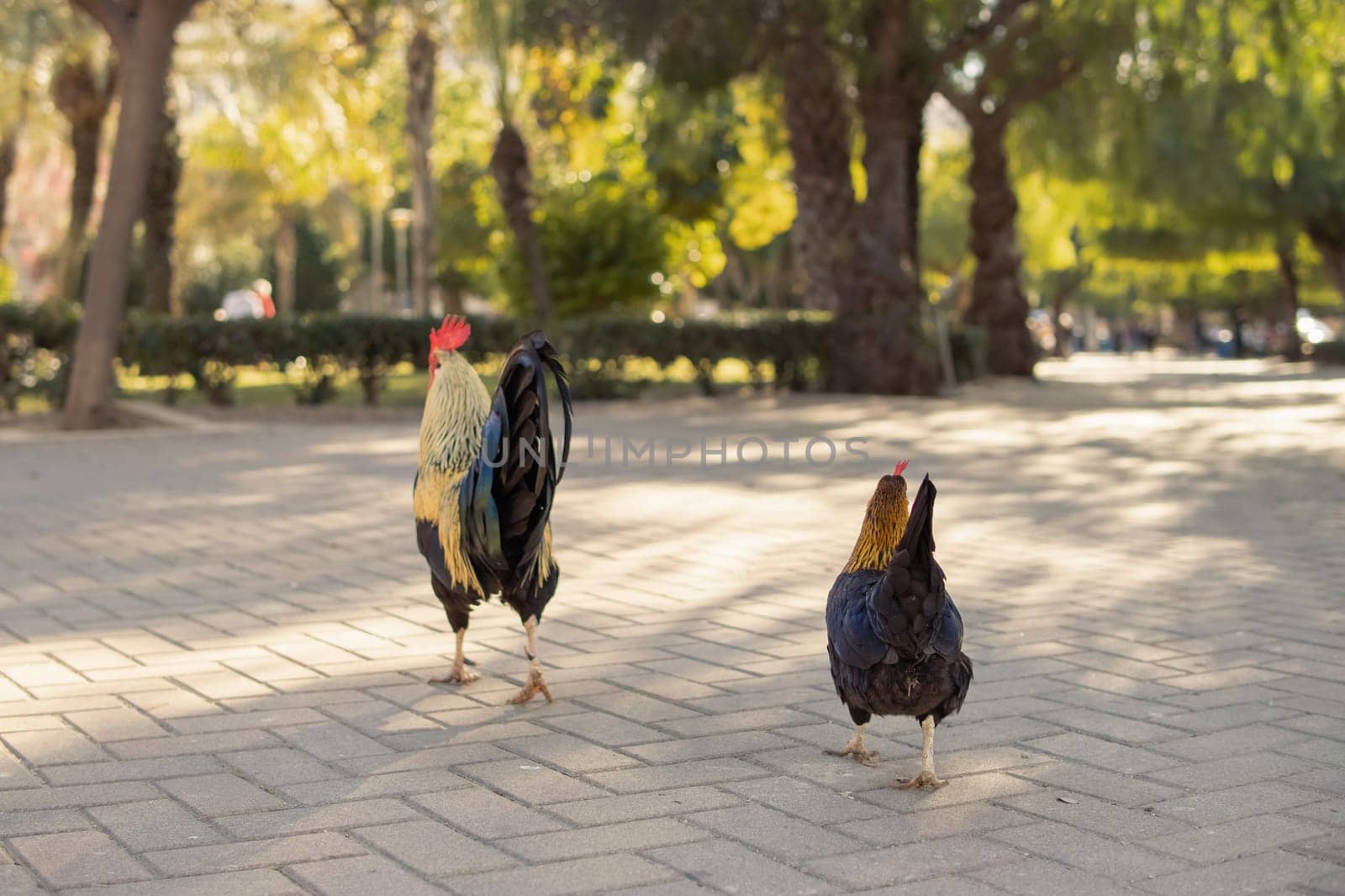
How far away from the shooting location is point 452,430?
570 cm

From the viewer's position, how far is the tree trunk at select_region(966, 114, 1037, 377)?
2991 cm

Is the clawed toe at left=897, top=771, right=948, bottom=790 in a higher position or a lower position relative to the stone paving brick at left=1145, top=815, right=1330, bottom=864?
higher

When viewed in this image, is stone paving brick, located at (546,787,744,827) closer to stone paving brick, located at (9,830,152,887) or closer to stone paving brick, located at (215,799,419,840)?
stone paving brick, located at (215,799,419,840)

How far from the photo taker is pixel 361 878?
3842mm

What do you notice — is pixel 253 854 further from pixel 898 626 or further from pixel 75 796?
pixel 898 626

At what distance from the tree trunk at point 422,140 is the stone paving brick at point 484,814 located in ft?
75.7

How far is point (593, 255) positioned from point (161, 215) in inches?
392

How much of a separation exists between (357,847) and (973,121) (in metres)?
26.9

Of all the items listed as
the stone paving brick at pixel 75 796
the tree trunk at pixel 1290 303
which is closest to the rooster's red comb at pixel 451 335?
the stone paving brick at pixel 75 796

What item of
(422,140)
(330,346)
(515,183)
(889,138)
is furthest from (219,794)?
(422,140)

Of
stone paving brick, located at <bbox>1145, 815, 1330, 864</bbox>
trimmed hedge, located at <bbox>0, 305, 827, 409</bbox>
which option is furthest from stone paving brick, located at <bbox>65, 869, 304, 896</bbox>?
trimmed hedge, located at <bbox>0, 305, 827, 409</bbox>

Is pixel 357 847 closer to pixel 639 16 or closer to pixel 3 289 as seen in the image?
pixel 639 16

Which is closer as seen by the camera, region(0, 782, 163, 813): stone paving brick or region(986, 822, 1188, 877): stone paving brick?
region(986, 822, 1188, 877): stone paving brick

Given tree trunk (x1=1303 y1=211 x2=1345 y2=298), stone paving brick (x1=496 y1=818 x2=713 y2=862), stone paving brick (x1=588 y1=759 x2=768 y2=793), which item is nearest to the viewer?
stone paving brick (x1=496 y1=818 x2=713 y2=862)
